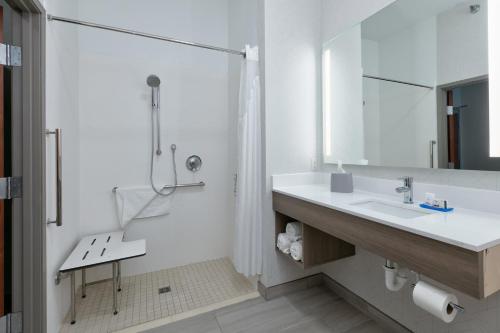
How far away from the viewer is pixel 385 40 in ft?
5.35

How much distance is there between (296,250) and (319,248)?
16 centimetres

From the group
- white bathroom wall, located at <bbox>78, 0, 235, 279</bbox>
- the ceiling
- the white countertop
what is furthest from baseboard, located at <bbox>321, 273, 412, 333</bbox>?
Answer: the ceiling

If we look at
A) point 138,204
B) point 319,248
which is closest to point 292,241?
point 319,248

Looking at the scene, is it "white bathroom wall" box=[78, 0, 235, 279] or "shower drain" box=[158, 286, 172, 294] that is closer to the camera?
"shower drain" box=[158, 286, 172, 294]

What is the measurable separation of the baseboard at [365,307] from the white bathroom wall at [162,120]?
3.74ft

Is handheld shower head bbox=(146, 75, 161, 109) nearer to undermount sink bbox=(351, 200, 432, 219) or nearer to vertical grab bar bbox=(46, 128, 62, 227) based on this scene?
vertical grab bar bbox=(46, 128, 62, 227)

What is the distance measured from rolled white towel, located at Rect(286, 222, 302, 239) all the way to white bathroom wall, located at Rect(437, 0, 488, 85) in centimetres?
Result: 126

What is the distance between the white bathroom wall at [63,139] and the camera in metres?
1.41

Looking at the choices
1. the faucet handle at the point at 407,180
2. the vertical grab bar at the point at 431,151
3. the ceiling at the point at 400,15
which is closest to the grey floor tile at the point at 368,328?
the faucet handle at the point at 407,180

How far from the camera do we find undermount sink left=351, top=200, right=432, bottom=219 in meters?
1.28

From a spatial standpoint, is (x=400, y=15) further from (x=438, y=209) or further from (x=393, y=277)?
(x=393, y=277)

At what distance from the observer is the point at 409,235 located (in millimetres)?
971

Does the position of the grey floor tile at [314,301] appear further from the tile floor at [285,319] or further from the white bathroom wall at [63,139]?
the white bathroom wall at [63,139]

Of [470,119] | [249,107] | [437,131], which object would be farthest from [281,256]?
[470,119]
